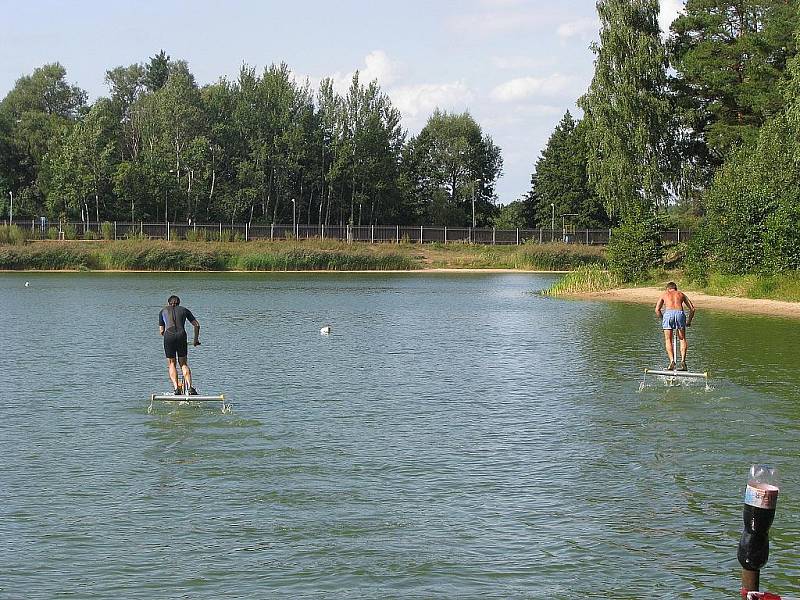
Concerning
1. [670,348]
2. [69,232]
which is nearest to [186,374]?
[670,348]

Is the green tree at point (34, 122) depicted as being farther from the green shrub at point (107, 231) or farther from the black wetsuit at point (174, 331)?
the black wetsuit at point (174, 331)

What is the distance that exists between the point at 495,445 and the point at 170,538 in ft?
21.7

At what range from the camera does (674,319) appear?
78.7ft

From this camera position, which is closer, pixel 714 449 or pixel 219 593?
pixel 219 593

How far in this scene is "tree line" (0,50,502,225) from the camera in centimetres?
10538

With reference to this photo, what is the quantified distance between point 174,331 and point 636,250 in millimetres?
43539

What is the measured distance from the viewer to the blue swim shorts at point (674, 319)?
24.0m

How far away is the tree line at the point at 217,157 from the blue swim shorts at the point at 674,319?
8662 cm

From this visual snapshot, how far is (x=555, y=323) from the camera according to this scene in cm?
4153

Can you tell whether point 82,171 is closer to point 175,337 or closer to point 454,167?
point 454,167

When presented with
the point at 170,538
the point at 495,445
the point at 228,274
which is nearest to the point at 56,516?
the point at 170,538

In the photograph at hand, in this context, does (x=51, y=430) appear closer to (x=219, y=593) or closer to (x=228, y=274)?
(x=219, y=593)

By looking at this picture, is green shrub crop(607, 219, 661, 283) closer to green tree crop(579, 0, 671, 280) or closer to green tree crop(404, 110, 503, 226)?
green tree crop(579, 0, 671, 280)

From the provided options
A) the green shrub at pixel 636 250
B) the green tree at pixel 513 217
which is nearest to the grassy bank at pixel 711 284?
the green shrub at pixel 636 250
